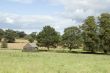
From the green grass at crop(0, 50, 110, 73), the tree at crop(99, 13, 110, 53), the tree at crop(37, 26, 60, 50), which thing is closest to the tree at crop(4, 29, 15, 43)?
the tree at crop(37, 26, 60, 50)

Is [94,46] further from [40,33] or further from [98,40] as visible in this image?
[40,33]

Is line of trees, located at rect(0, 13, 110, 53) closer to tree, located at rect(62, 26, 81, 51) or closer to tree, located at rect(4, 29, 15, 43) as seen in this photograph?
tree, located at rect(62, 26, 81, 51)

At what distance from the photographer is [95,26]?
340 feet

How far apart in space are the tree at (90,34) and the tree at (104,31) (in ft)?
5.95

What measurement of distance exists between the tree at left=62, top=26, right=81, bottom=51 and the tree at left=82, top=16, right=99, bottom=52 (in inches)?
512

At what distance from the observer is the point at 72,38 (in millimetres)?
119938

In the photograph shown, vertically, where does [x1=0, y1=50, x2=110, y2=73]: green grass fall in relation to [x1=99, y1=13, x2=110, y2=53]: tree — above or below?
below

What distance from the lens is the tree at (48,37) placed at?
5162 inches

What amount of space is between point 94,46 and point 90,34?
14.3ft

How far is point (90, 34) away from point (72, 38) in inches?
725

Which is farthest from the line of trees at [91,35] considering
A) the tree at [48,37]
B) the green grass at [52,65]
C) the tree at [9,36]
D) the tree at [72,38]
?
the tree at [9,36]

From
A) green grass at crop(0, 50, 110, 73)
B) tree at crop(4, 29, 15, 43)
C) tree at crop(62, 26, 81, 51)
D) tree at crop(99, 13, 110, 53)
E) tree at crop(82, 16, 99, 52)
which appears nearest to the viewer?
green grass at crop(0, 50, 110, 73)

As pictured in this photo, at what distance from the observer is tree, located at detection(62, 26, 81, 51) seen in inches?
4678

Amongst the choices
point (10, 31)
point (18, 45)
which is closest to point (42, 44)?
point (18, 45)
